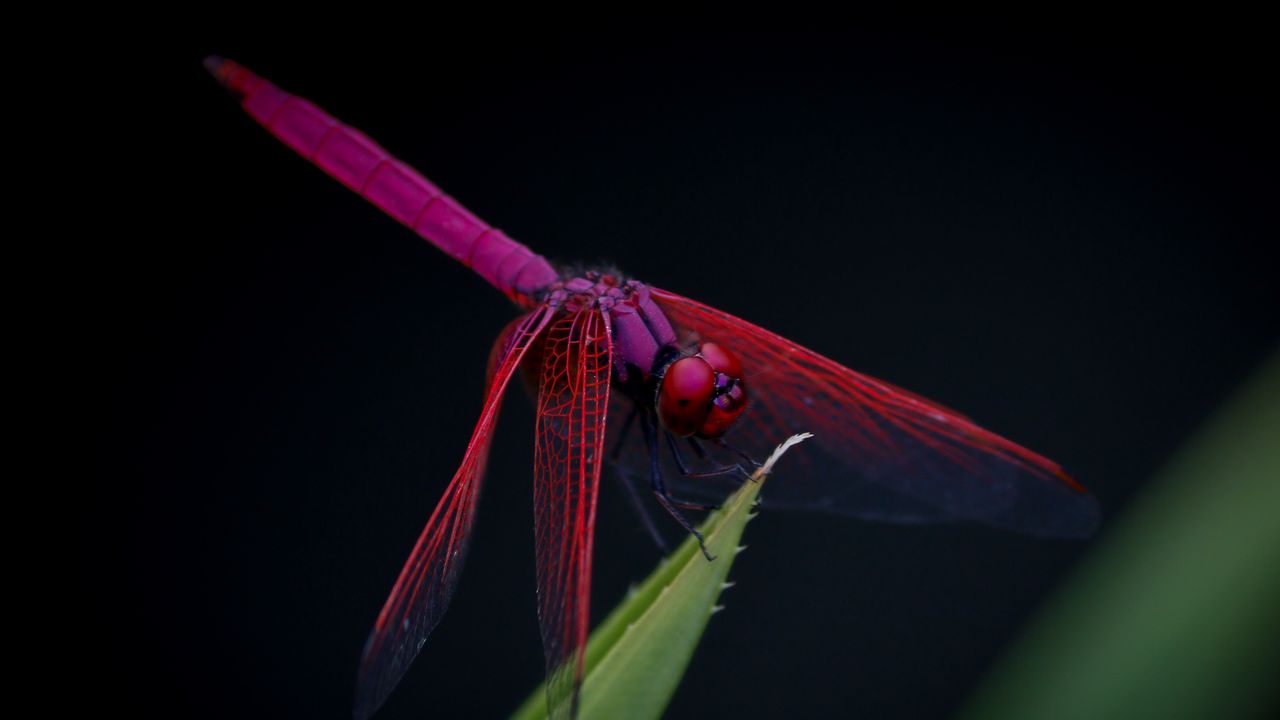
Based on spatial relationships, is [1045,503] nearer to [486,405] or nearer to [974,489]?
[974,489]

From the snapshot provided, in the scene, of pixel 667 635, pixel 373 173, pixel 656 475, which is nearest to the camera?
pixel 667 635

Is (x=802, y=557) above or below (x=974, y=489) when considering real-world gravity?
below

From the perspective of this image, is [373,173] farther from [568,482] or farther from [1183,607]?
[1183,607]

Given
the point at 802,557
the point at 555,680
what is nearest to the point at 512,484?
the point at 802,557

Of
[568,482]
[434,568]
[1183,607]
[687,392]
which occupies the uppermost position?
[1183,607]

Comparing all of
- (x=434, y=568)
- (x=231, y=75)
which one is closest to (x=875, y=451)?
(x=434, y=568)

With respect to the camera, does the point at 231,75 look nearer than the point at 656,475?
No

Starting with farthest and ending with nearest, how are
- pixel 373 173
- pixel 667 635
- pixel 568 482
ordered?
pixel 373 173 → pixel 568 482 → pixel 667 635
